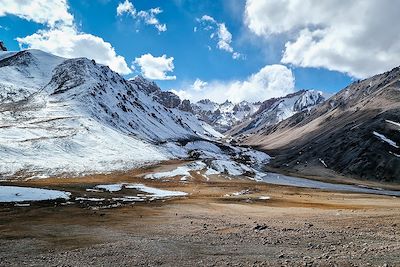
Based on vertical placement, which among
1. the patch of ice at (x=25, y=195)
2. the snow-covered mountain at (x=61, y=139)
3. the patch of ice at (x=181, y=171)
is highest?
the snow-covered mountain at (x=61, y=139)

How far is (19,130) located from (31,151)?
80.1 ft

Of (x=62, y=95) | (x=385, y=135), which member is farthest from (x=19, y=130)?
(x=385, y=135)

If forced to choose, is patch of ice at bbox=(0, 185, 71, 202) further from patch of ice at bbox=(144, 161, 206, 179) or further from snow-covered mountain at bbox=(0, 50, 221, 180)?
patch of ice at bbox=(144, 161, 206, 179)

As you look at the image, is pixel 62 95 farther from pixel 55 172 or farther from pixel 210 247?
pixel 210 247

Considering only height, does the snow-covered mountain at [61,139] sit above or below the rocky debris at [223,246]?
above

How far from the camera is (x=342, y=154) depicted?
598 feet

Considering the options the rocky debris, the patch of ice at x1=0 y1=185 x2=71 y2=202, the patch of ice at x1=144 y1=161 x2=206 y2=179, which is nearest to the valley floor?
the rocky debris

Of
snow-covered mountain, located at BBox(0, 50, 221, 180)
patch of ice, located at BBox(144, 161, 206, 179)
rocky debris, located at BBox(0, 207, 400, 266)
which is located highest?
snow-covered mountain, located at BBox(0, 50, 221, 180)

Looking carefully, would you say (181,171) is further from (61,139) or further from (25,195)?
(25,195)

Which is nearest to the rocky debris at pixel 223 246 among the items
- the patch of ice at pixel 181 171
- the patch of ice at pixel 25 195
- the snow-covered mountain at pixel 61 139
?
the patch of ice at pixel 25 195

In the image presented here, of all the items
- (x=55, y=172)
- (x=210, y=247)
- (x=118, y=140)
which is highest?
(x=118, y=140)

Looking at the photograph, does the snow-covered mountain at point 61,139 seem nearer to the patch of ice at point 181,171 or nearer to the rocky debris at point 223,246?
the patch of ice at point 181,171

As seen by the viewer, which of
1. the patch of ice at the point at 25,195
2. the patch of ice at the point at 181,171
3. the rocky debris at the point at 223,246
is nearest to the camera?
the rocky debris at the point at 223,246

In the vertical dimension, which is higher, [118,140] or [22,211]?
[118,140]
